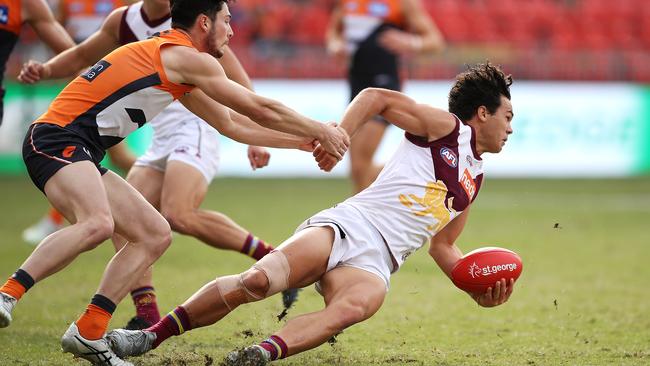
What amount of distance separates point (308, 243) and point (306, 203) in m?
8.42

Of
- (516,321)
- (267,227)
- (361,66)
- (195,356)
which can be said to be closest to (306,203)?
(267,227)

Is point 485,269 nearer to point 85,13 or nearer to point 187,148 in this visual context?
point 187,148

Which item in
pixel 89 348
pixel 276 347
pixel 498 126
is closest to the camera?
pixel 276 347

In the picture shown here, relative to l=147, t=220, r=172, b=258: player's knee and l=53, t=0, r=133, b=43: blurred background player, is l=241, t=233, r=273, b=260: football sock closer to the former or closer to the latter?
l=147, t=220, r=172, b=258: player's knee

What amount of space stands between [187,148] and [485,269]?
7.87 ft

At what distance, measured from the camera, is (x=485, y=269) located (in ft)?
18.3

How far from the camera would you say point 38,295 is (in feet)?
25.1

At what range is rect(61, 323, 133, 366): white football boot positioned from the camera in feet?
16.1

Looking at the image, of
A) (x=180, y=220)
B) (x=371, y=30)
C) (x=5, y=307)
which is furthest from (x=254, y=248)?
(x=371, y=30)

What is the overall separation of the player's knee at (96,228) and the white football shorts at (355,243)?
1.10 meters

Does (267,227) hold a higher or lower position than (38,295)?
lower

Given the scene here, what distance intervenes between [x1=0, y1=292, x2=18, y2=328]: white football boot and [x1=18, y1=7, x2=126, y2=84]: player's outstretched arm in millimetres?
2107

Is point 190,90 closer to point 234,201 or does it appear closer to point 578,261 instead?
point 578,261

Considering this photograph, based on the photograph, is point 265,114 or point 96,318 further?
point 265,114
